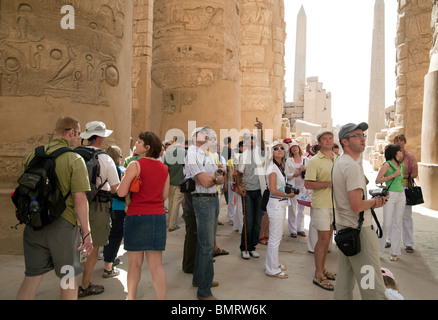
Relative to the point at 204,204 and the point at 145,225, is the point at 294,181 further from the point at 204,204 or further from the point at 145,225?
the point at 145,225

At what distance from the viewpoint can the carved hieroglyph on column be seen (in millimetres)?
14977

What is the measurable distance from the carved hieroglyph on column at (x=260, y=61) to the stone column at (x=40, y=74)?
10.1 m

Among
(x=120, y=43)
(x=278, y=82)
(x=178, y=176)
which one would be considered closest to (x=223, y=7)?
(x=120, y=43)

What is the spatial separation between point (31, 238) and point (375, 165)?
62.9ft

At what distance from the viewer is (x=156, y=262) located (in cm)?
314

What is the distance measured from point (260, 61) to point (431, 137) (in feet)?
27.7

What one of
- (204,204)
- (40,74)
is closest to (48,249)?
(204,204)

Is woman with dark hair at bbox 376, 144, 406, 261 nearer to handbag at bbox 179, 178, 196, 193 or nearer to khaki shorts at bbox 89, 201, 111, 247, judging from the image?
handbag at bbox 179, 178, 196, 193

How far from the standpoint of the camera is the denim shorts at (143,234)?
308 centimetres

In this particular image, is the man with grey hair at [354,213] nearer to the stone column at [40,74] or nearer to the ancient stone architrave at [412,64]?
the stone column at [40,74]

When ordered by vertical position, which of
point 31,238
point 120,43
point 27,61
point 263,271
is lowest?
point 263,271

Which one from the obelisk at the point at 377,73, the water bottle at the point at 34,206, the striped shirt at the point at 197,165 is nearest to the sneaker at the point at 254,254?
the striped shirt at the point at 197,165

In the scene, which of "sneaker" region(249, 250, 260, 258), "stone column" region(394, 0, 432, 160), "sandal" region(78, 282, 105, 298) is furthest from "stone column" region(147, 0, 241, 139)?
"stone column" region(394, 0, 432, 160)
